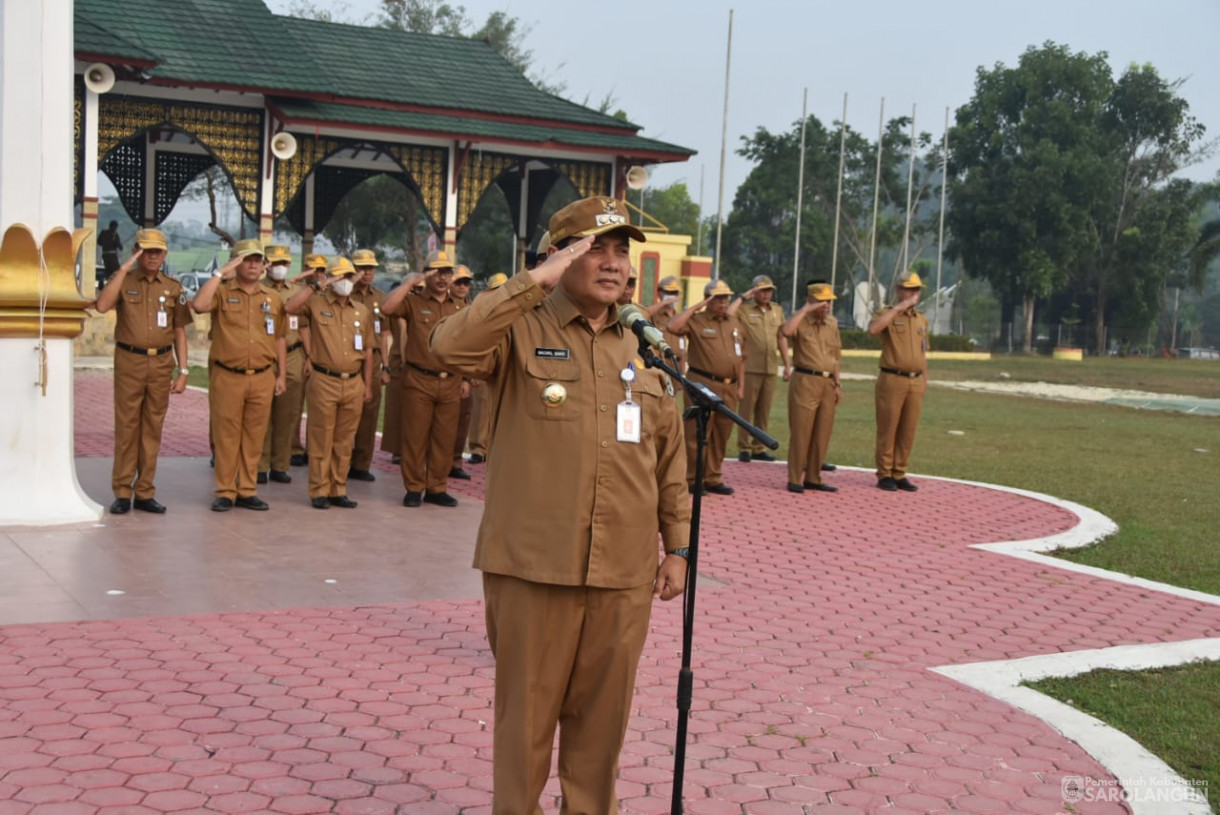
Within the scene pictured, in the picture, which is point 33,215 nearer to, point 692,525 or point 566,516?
point 566,516

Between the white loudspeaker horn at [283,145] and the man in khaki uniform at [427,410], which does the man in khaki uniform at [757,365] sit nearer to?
the man in khaki uniform at [427,410]

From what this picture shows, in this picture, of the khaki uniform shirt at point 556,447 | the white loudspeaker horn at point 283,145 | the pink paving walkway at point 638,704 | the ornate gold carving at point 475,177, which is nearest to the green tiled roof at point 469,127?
the white loudspeaker horn at point 283,145

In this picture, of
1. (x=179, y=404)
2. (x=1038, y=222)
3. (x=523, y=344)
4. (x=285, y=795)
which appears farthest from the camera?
(x=1038, y=222)

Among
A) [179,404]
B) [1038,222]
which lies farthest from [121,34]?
[1038,222]

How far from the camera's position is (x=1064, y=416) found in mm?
24219

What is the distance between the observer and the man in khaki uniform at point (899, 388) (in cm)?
1292

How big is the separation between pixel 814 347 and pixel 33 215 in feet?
23.6

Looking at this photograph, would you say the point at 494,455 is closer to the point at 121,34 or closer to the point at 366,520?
the point at 366,520

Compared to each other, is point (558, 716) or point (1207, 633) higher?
point (558, 716)

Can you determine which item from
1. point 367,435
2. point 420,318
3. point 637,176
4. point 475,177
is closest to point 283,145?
point 475,177

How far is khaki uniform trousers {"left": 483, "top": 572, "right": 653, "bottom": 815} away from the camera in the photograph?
12.6 ft

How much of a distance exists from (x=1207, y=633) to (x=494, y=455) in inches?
214

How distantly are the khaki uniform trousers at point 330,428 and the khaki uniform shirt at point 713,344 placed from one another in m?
3.32

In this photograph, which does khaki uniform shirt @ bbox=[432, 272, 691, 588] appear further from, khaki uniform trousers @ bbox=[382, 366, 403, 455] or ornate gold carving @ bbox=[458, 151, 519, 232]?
ornate gold carving @ bbox=[458, 151, 519, 232]
